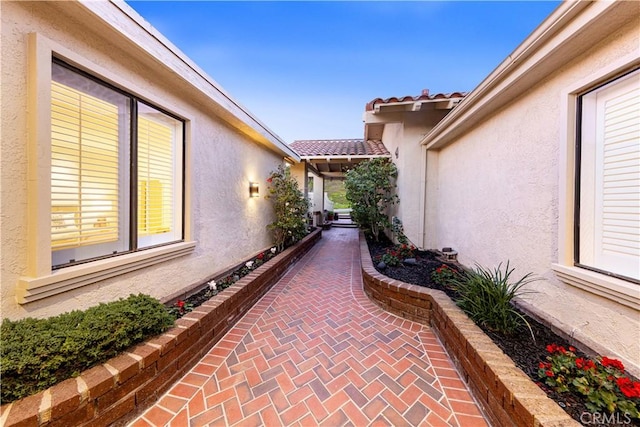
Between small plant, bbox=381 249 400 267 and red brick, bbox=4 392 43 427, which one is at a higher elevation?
small plant, bbox=381 249 400 267

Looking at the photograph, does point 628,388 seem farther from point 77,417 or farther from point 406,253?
point 406,253

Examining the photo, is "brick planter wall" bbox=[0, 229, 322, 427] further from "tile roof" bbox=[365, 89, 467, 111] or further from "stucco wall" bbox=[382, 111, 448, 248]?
"tile roof" bbox=[365, 89, 467, 111]

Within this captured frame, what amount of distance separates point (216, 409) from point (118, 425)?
731 millimetres

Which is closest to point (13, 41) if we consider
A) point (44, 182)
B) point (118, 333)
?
point (44, 182)

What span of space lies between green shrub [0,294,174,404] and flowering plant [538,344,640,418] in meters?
3.67

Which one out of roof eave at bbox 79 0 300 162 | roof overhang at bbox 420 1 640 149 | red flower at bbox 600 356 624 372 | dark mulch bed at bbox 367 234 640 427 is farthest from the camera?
roof eave at bbox 79 0 300 162

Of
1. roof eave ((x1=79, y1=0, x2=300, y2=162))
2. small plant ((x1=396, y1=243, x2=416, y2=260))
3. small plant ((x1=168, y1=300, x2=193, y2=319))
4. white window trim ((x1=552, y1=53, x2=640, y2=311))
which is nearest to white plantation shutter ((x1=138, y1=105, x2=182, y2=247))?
roof eave ((x1=79, y1=0, x2=300, y2=162))

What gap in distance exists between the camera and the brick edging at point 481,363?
1552 millimetres

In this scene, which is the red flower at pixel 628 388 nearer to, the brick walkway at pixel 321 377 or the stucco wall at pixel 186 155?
the brick walkway at pixel 321 377

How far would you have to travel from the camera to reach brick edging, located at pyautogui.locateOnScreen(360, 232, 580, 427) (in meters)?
1.55

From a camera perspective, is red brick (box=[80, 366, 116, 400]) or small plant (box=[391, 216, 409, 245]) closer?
red brick (box=[80, 366, 116, 400])

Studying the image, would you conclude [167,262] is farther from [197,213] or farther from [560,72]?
[560,72]

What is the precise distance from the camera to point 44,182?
6.82 ft

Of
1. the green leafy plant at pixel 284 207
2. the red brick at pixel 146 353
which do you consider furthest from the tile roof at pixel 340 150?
the red brick at pixel 146 353
